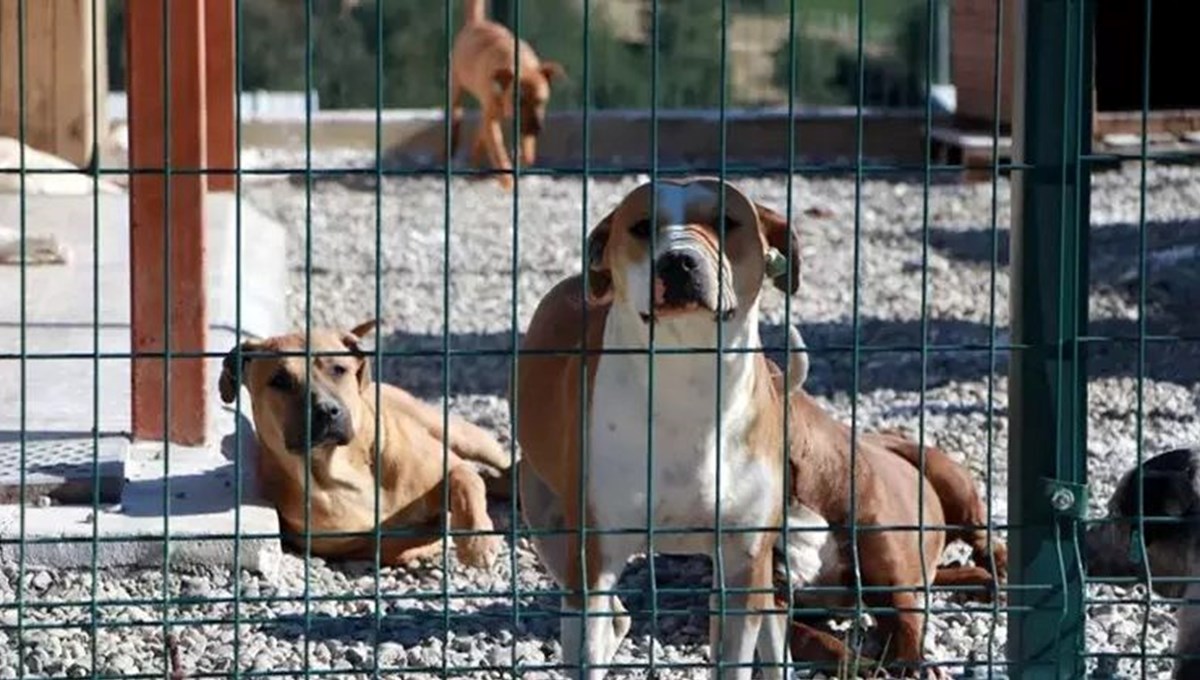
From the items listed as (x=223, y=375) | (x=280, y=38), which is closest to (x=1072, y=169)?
(x=223, y=375)

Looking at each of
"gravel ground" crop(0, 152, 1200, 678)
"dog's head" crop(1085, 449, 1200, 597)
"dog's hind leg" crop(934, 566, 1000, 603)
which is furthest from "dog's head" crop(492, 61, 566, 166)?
"dog's head" crop(1085, 449, 1200, 597)

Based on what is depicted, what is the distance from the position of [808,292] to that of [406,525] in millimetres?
4214

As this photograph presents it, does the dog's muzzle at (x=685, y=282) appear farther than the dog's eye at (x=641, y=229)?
No

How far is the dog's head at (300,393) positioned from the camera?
7.09 metres

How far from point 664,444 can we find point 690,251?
1.63 feet

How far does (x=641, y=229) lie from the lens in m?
5.30

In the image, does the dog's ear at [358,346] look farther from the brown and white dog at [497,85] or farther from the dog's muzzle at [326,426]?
the brown and white dog at [497,85]

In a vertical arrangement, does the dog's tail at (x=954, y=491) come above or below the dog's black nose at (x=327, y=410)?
below

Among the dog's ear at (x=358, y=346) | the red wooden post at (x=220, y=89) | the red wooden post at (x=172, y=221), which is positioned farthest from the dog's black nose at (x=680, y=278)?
the red wooden post at (x=220, y=89)

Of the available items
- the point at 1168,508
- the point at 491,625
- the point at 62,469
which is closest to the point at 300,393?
the point at 62,469

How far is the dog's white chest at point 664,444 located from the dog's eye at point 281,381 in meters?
1.90

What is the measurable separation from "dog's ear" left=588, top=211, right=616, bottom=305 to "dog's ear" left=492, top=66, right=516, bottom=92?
9.51m

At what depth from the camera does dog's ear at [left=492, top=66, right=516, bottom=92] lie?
1502 centimetres

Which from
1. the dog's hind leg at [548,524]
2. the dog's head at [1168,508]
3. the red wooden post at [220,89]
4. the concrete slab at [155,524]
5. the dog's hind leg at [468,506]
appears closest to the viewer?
the dog's hind leg at [548,524]
